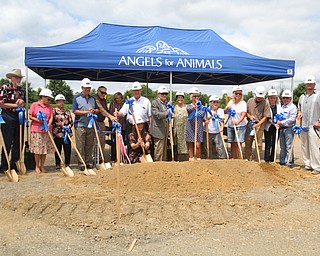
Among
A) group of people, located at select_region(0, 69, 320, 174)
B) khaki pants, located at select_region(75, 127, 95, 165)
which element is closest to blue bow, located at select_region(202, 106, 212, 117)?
group of people, located at select_region(0, 69, 320, 174)

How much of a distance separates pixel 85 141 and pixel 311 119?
14.0 feet

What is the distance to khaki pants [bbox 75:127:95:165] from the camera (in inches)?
253

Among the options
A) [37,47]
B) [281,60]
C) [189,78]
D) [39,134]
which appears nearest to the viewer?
[39,134]

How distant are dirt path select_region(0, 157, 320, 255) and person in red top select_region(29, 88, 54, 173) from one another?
58 cm

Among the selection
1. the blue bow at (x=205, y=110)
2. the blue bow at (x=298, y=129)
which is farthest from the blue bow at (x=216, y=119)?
the blue bow at (x=298, y=129)

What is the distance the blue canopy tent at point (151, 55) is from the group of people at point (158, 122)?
26.6 inches

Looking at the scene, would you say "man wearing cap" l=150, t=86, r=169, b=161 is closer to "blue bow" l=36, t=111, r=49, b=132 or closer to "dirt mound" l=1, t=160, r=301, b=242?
"dirt mound" l=1, t=160, r=301, b=242

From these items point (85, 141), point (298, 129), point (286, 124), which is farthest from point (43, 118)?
point (298, 129)

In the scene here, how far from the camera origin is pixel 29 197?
14.8 ft

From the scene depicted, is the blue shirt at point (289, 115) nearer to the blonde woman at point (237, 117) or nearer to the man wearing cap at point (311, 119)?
the man wearing cap at point (311, 119)

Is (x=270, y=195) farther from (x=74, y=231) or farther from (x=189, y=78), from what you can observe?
(x=189, y=78)

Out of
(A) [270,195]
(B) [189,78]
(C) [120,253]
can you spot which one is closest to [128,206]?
(C) [120,253]

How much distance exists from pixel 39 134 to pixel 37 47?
1709 millimetres

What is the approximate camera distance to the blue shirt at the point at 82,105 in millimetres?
6348
